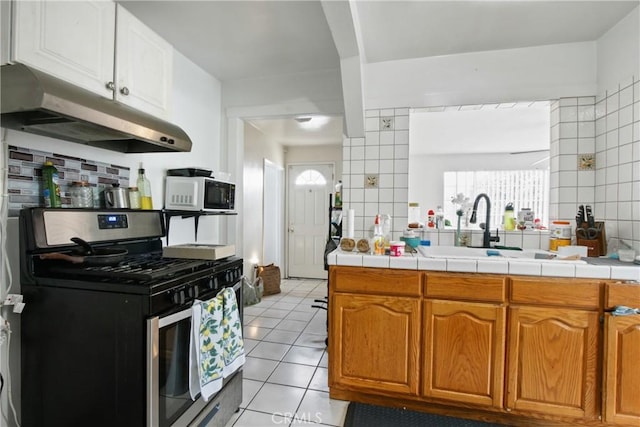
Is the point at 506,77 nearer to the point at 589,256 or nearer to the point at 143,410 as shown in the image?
the point at 589,256

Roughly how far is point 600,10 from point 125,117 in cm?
260

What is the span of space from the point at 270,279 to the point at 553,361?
10.4ft

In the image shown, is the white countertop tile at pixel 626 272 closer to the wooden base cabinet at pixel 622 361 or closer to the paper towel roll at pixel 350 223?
the wooden base cabinet at pixel 622 361

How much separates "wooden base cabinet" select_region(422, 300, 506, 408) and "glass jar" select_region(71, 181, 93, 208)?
192 centimetres

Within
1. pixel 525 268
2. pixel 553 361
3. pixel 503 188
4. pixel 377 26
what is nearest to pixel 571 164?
pixel 525 268

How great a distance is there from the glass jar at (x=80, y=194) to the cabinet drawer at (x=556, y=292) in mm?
2294

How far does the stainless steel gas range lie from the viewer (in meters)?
1.11

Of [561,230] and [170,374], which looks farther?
[561,230]

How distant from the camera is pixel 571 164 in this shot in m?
2.10

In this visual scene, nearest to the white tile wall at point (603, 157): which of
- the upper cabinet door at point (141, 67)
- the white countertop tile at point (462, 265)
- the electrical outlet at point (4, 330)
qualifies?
the white countertop tile at point (462, 265)

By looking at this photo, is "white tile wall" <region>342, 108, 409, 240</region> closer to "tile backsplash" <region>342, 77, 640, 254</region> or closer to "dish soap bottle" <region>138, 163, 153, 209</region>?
"tile backsplash" <region>342, 77, 640, 254</region>

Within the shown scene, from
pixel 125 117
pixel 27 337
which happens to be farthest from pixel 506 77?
pixel 27 337

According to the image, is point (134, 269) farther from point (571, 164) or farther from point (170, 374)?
point (571, 164)

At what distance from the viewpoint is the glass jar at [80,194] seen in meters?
1.58
